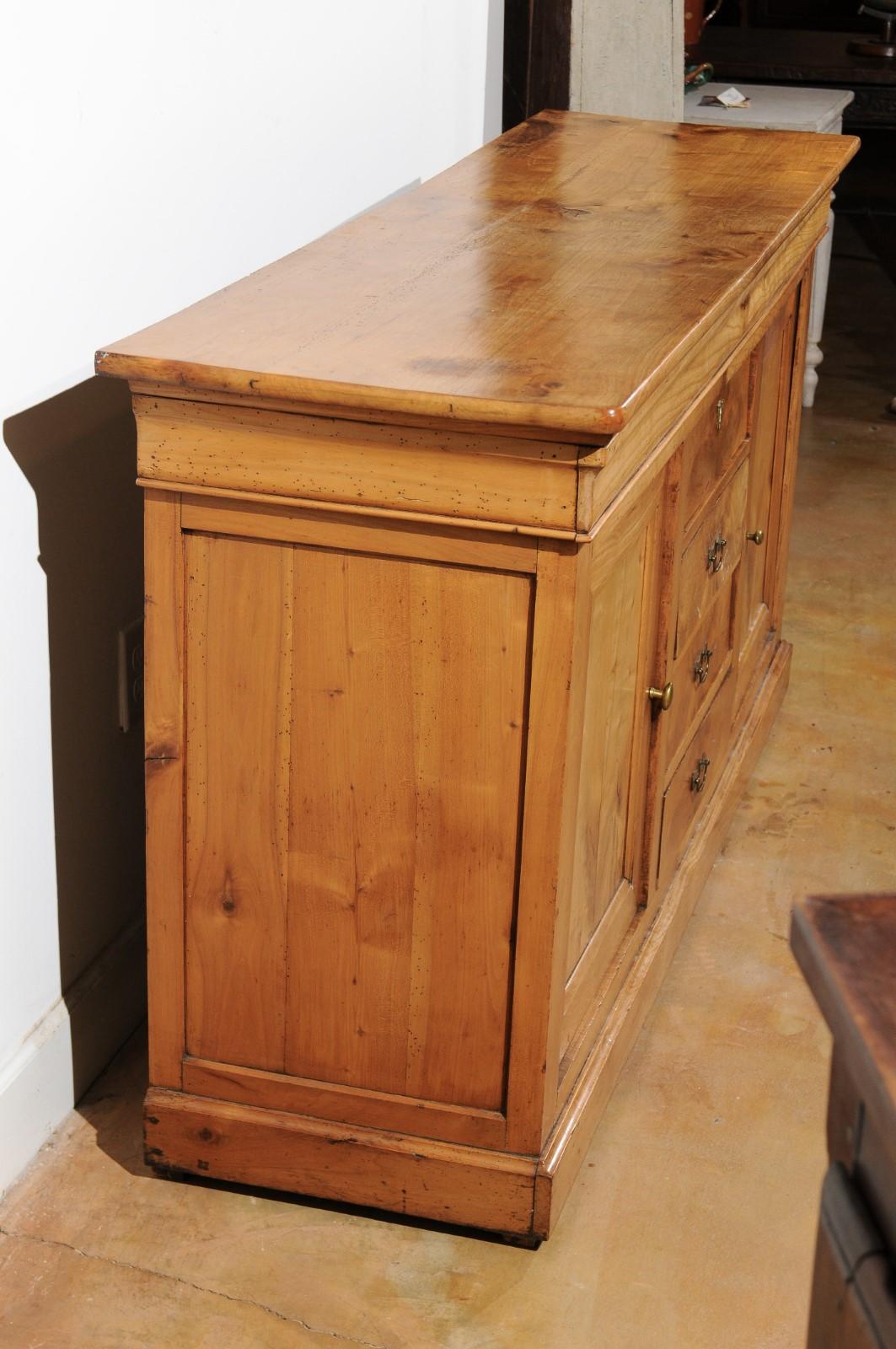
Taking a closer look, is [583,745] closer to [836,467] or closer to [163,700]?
[163,700]

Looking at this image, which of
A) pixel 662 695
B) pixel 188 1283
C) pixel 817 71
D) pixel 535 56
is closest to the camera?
pixel 188 1283

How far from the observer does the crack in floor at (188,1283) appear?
1.77 metres

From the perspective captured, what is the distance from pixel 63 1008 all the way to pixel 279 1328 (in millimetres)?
499

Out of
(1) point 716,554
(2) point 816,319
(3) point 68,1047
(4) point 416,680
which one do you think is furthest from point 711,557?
(2) point 816,319

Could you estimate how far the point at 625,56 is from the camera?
11.5 feet

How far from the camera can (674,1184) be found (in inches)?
79.3

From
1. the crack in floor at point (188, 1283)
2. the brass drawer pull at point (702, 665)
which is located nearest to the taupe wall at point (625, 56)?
the brass drawer pull at point (702, 665)

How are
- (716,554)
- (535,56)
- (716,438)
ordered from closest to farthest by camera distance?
(716,438) < (716,554) < (535,56)

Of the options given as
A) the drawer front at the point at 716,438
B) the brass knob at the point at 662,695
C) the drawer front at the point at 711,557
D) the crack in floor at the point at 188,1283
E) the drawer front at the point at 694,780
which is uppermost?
the drawer front at the point at 716,438

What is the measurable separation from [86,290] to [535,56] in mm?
1889

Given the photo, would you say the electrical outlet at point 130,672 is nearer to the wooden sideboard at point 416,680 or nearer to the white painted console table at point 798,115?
the wooden sideboard at point 416,680

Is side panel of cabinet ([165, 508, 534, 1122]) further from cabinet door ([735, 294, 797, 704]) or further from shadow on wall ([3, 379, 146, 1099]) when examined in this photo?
cabinet door ([735, 294, 797, 704])

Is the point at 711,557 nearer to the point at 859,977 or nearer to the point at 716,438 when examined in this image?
the point at 716,438

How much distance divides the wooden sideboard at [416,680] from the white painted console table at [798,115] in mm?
2360
